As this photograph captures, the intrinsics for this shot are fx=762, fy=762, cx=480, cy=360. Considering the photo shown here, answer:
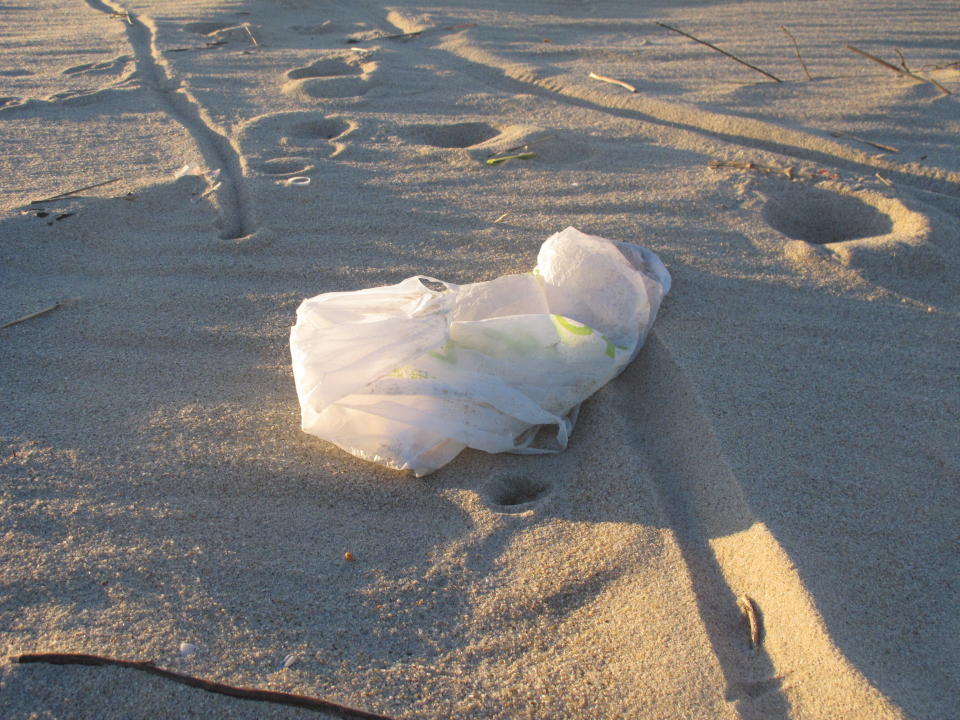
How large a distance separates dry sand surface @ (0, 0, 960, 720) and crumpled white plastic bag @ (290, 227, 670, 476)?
70mm

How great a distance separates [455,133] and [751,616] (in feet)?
7.62

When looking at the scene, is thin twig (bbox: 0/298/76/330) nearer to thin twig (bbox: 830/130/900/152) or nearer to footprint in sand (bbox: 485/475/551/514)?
footprint in sand (bbox: 485/475/551/514)

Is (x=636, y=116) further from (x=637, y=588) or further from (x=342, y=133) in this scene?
(x=637, y=588)

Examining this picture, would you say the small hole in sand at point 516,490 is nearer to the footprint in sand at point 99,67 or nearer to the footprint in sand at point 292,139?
the footprint in sand at point 292,139

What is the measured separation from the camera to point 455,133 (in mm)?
3021

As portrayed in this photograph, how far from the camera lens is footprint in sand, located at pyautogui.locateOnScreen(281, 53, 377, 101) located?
3.51 m

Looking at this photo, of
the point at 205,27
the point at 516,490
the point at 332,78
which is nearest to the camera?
the point at 516,490

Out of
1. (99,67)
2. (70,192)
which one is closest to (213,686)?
(70,192)

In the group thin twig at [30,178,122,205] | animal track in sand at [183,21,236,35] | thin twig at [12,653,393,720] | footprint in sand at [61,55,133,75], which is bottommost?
thin twig at [12,653,393,720]

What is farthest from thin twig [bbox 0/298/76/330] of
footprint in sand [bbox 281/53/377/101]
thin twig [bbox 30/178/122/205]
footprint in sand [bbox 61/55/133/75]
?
footprint in sand [bbox 61/55/133/75]

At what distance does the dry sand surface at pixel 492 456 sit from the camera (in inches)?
43.0

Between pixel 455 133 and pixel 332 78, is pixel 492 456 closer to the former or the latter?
pixel 455 133

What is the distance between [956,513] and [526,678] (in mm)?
834

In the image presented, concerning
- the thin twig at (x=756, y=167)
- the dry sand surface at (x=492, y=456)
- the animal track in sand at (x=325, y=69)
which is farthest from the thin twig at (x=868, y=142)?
the animal track in sand at (x=325, y=69)
